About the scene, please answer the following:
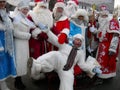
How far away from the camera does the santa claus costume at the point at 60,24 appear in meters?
5.20

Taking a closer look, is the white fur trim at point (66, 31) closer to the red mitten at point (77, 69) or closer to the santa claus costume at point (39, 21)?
the santa claus costume at point (39, 21)

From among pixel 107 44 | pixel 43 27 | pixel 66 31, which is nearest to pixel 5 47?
pixel 43 27

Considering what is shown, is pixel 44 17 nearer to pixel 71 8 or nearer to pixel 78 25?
pixel 78 25

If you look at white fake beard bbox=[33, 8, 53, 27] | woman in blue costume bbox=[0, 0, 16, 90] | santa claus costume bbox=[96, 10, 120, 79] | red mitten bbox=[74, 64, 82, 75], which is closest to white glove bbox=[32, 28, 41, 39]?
white fake beard bbox=[33, 8, 53, 27]

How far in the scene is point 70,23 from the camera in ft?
18.3

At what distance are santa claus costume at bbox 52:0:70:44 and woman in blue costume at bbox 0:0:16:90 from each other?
960 mm

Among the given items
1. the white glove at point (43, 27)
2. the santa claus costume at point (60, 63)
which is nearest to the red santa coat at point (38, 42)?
the white glove at point (43, 27)

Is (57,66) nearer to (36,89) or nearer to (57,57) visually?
(57,57)

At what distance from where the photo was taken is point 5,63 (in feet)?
15.3

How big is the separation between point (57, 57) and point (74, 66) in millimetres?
406

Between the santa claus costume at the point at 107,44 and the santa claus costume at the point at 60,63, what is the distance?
0.92 m

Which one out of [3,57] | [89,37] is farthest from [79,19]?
[3,57]

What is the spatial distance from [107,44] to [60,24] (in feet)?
4.25

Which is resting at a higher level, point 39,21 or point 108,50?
point 39,21
